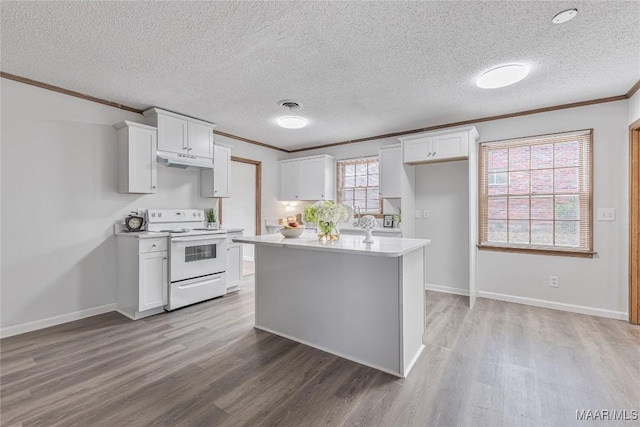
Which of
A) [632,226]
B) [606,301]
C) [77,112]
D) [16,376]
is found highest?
[77,112]

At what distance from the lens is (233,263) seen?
439 cm

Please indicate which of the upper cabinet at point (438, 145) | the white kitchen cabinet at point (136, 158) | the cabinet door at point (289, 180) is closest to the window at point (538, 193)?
the upper cabinet at point (438, 145)

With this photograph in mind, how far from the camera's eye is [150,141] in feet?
11.7

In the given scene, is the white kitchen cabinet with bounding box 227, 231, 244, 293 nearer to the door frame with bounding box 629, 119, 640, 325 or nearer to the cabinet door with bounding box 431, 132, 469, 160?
the cabinet door with bounding box 431, 132, 469, 160

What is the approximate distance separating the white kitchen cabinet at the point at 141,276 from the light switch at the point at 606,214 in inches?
196

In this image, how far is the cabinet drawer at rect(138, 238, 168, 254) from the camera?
3.22 m

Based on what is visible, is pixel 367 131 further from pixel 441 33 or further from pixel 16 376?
pixel 16 376

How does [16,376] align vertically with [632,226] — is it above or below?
below

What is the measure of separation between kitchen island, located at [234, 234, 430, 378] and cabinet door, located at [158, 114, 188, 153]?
76.6 inches

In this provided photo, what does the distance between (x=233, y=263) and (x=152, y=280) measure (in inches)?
48.5

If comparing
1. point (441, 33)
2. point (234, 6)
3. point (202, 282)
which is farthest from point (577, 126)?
point (202, 282)

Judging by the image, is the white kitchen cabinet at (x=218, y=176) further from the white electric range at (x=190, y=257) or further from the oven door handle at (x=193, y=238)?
the oven door handle at (x=193, y=238)

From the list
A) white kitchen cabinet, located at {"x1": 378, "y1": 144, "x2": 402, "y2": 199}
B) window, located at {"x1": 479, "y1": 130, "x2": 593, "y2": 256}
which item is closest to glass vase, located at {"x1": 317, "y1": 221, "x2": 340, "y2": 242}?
white kitchen cabinet, located at {"x1": 378, "y1": 144, "x2": 402, "y2": 199}

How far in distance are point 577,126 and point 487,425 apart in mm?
3531
